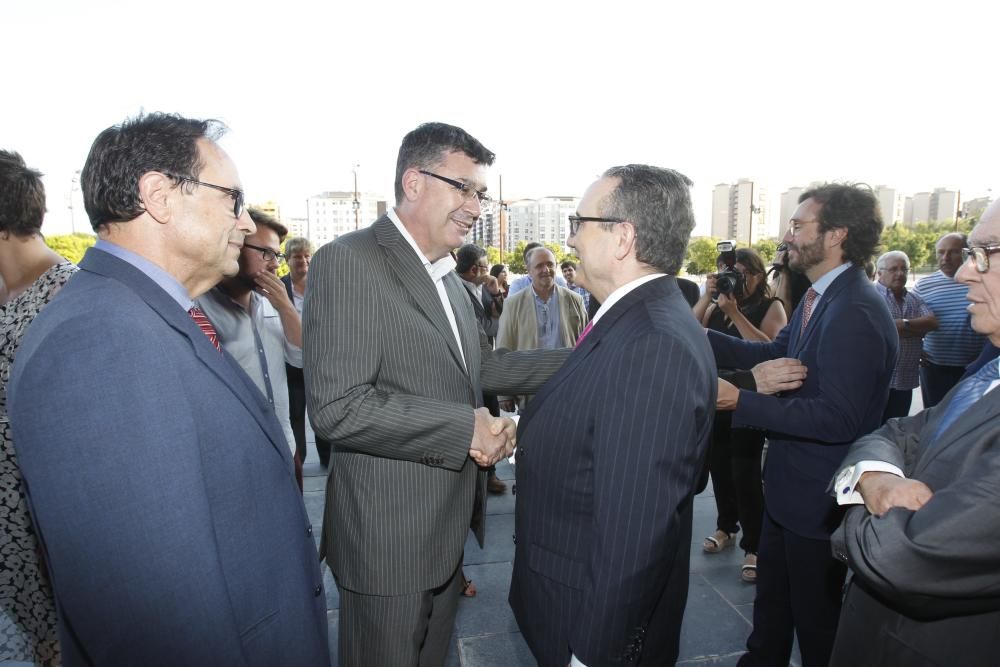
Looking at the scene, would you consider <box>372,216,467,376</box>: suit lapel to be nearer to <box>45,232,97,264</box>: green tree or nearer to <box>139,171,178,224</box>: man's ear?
<box>139,171,178,224</box>: man's ear

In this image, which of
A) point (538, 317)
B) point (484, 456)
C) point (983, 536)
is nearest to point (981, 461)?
point (983, 536)

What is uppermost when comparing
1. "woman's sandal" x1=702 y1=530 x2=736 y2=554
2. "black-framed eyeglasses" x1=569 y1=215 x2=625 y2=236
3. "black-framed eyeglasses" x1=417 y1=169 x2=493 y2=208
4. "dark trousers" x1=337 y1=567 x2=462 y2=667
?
"black-framed eyeglasses" x1=417 y1=169 x2=493 y2=208

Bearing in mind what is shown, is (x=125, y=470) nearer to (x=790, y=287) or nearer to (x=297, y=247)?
(x=790, y=287)

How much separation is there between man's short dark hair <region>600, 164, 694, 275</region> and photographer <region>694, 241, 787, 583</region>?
7.16ft

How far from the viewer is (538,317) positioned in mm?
6148

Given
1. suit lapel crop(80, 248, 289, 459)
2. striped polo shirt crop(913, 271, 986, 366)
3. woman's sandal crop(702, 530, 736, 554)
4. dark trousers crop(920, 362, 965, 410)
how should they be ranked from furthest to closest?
dark trousers crop(920, 362, 965, 410) < striped polo shirt crop(913, 271, 986, 366) < woman's sandal crop(702, 530, 736, 554) < suit lapel crop(80, 248, 289, 459)

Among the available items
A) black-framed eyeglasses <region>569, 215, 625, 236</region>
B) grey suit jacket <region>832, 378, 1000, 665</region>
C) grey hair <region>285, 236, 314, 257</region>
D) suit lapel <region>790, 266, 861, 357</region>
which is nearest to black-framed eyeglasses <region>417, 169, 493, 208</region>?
black-framed eyeglasses <region>569, 215, 625, 236</region>

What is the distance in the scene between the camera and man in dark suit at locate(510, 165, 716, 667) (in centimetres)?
136

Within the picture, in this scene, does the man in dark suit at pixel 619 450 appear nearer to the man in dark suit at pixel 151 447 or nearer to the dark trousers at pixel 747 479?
the man in dark suit at pixel 151 447

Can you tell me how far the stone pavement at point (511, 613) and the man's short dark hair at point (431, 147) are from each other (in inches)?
89.1

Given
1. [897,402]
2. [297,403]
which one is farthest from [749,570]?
[297,403]

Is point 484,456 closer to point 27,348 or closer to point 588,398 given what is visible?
point 588,398

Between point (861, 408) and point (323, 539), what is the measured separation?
2.09m

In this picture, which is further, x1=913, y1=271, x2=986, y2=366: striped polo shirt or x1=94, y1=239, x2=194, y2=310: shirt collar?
x1=913, y1=271, x2=986, y2=366: striped polo shirt
